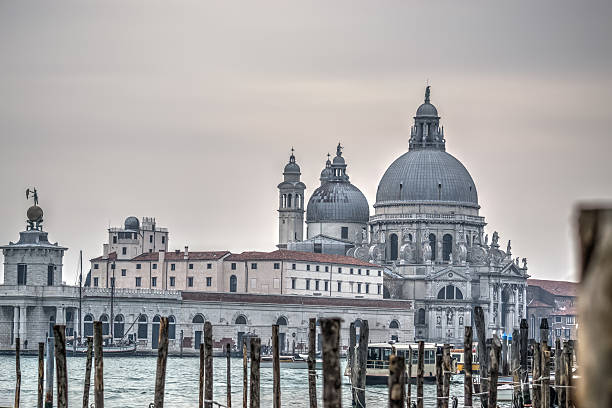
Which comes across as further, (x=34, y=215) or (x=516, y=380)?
(x=34, y=215)

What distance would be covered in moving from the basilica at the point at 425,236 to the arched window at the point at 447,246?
80mm

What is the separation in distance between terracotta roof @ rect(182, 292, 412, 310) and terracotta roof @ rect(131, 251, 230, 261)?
5520 mm

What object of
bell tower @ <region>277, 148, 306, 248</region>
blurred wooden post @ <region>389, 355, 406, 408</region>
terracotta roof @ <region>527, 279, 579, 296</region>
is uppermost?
bell tower @ <region>277, 148, 306, 248</region>

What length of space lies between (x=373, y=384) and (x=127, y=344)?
30154 mm

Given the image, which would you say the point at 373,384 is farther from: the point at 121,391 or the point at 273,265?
the point at 273,265

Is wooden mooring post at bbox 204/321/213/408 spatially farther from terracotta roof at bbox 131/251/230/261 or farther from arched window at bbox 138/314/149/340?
terracotta roof at bbox 131/251/230/261

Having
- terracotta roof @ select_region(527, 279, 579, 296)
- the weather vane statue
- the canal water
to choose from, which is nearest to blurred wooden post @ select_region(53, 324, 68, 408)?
the canal water

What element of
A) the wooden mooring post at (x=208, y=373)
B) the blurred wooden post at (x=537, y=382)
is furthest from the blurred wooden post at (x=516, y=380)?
the wooden mooring post at (x=208, y=373)

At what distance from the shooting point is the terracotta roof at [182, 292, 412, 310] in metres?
85.9

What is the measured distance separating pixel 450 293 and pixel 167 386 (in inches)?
2158

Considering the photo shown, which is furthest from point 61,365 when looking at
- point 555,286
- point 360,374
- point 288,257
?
point 555,286

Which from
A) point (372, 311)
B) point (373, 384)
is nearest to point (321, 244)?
point (372, 311)

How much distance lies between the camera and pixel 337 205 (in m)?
116

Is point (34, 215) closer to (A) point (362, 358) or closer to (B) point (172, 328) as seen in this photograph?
(B) point (172, 328)
